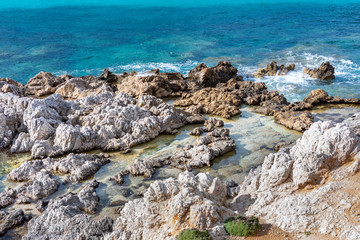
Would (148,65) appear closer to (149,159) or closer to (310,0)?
(149,159)

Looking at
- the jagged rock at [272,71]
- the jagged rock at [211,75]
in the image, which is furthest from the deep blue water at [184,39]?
the jagged rock at [211,75]

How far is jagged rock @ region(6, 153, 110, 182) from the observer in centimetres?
1934

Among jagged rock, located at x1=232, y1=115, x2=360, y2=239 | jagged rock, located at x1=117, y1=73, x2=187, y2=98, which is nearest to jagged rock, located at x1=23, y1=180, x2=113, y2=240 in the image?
jagged rock, located at x1=232, y1=115, x2=360, y2=239

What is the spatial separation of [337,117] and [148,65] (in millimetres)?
27988

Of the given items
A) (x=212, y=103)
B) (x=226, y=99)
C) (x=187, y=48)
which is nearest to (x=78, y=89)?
(x=212, y=103)

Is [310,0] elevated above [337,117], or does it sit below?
above

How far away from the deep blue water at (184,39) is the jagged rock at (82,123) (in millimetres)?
15387

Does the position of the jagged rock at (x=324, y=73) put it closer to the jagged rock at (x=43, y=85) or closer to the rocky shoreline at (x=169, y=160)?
the rocky shoreline at (x=169, y=160)

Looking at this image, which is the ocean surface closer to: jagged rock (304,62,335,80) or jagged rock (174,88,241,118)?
jagged rock (174,88,241,118)

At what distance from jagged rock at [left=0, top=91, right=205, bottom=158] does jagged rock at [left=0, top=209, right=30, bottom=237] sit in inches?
249

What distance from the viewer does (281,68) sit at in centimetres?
4041

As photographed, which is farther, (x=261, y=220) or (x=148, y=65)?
(x=148, y=65)

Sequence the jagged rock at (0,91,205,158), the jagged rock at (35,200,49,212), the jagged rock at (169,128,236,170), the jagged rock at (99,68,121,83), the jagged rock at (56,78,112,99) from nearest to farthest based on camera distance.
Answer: the jagged rock at (35,200,49,212), the jagged rock at (169,128,236,170), the jagged rock at (0,91,205,158), the jagged rock at (56,78,112,99), the jagged rock at (99,68,121,83)

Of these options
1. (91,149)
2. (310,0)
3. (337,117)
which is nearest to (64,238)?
(91,149)
